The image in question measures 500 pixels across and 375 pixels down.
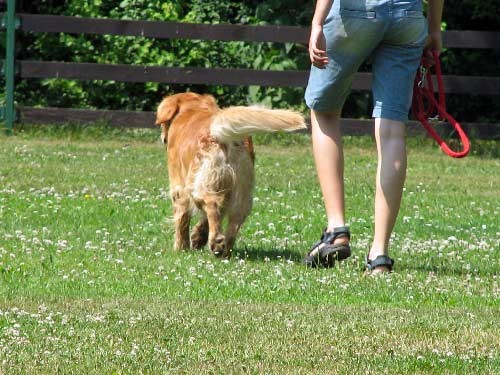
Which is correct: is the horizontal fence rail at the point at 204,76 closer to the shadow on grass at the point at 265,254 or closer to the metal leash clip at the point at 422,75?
the shadow on grass at the point at 265,254

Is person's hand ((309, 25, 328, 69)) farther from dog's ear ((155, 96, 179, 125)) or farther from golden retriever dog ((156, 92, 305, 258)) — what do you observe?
dog's ear ((155, 96, 179, 125))

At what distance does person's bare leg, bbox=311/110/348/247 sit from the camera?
21.3ft

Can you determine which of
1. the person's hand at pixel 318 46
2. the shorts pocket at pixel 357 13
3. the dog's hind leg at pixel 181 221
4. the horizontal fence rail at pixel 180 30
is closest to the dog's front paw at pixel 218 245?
the dog's hind leg at pixel 181 221

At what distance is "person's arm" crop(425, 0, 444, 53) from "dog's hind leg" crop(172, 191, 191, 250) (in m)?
1.83

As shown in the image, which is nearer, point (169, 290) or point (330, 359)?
point (330, 359)

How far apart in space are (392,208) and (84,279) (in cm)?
170

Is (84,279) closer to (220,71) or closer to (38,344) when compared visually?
(38,344)

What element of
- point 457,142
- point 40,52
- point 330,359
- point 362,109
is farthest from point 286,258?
point 40,52

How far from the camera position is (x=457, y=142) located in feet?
47.0

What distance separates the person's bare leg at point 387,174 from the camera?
20.4ft

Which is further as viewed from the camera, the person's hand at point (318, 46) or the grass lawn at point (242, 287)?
the person's hand at point (318, 46)

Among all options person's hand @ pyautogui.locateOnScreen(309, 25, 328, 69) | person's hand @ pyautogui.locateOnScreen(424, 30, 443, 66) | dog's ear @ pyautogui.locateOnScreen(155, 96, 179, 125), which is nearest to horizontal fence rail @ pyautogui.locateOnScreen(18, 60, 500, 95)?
dog's ear @ pyautogui.locateOnScreen(155, 96, 179, 125)

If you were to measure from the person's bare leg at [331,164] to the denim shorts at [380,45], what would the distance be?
0.80ft

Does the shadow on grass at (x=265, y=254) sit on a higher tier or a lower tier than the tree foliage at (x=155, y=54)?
higher
